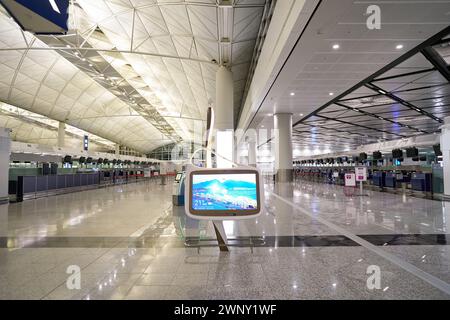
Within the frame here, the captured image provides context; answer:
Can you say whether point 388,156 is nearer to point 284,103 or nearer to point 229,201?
point 284,103

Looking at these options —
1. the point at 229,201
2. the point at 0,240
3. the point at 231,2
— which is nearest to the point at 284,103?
the point at 231,2

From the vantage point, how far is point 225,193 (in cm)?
372

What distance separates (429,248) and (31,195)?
16.4 metres

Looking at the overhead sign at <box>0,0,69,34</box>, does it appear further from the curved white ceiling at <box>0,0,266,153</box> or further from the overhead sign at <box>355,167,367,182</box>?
the overhead sign at <box>355,167,367,182</box>

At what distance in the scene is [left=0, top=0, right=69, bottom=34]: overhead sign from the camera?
6.06 meters

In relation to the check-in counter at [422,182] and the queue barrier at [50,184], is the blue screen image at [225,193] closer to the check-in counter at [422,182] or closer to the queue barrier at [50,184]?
the queue barrier at [50,184]

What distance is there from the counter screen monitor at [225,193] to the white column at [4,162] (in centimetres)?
1211

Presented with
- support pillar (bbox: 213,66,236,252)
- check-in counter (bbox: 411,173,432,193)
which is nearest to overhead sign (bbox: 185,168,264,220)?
support pillar (bbox: 213,66,236,252)

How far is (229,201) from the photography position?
12.1 feet

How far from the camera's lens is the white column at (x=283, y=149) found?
817 inches

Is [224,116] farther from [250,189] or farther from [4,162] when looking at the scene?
[250,189]
